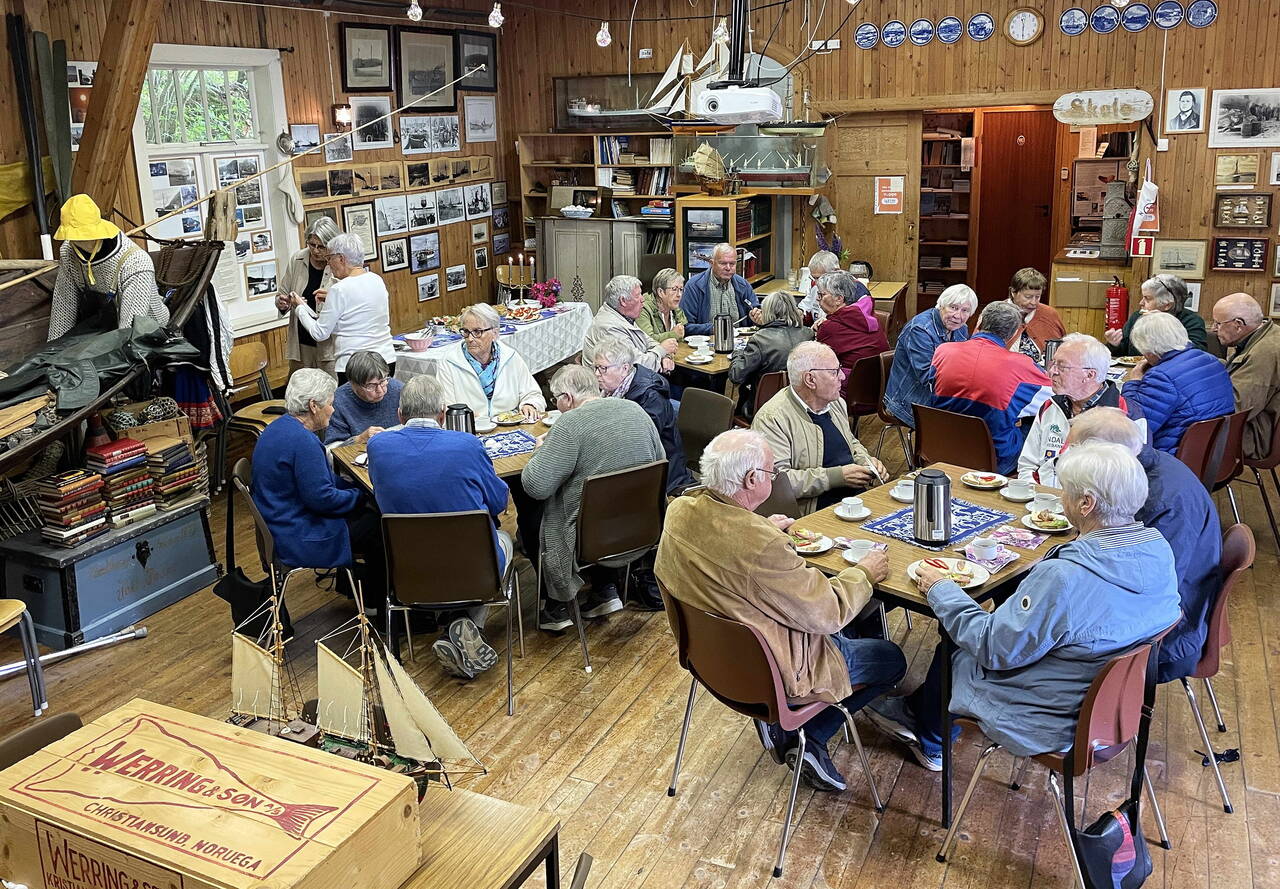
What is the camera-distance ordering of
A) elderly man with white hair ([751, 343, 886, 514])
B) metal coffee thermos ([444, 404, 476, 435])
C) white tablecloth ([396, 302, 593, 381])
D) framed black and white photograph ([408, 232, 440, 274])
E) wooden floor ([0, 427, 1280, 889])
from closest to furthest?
wooden floor ([0, 427, 1280, 889]) < elderly man with white hair ([751, 343, 886, 514]) < metal coffee thermos ([444, 404, 476, 435]) < white tablecloth ([396, 302, 593, 381]) < framed black and white photograph ([408, 232, 440, 274])

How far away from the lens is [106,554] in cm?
529

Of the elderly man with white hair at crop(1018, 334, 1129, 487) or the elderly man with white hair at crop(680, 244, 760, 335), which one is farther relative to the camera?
the elderly man with white hair at crop(680, 244, 760, 335)

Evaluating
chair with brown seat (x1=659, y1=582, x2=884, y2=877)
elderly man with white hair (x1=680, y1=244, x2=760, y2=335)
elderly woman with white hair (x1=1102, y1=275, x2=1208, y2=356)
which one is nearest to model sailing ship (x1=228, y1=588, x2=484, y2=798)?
chair with brown seat (x1=659, y1=582, x2=884, y2=877)

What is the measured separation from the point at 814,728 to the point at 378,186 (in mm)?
7517

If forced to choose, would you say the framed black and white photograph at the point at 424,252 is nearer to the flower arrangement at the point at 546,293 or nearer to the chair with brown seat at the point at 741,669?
the flower arrangement at the point at 546,293

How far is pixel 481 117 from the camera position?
1128 cm

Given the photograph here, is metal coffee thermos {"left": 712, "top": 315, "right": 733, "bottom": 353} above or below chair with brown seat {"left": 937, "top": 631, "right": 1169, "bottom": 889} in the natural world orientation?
above

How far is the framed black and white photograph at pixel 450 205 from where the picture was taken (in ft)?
35.2

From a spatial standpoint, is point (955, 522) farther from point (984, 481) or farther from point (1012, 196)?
point (1012, 196)

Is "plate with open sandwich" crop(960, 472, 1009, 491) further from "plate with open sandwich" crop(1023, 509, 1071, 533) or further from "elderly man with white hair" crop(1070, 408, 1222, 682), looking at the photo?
"elderly man with white hair" crop(1070, 408, 1222, 682)

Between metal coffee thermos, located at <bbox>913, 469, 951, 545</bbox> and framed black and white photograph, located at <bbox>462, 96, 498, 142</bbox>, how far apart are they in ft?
27.5

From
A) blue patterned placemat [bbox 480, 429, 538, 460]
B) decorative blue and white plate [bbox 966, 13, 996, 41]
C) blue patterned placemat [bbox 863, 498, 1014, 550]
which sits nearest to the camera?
blue patterned placemat [bbox 863, 498, 1014, 550]

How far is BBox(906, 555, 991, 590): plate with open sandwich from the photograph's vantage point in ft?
11.6

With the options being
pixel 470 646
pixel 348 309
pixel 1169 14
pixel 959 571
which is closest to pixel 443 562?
pixel 470 646
